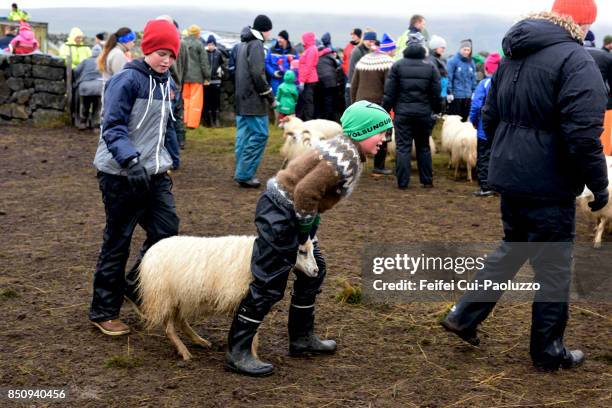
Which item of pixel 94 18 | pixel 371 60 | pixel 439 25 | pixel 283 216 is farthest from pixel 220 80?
pixel 439 25

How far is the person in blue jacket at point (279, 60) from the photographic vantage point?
659 inches

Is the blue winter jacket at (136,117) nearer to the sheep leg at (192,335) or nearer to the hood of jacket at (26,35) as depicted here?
the sheep leg at (192,335)

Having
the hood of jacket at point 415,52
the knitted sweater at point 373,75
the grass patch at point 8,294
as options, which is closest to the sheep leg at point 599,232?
the hood of jacket at point 415,52

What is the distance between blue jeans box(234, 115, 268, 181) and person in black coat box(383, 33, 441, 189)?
162 centimetres

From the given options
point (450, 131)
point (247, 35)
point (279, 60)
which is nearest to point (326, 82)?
point (279, 60)

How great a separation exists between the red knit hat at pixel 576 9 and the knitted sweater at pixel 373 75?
6.89 meters

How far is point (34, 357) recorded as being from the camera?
464 cm

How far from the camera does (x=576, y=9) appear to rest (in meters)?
Answer: 4.40

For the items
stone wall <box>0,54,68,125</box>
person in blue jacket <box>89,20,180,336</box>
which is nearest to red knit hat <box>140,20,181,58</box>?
person in blue jacket <box>89,20,180,336</box>

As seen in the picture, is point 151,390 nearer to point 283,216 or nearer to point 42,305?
point 283,216

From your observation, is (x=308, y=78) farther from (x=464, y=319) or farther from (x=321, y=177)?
(x=321, y=177)

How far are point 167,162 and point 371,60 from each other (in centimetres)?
685

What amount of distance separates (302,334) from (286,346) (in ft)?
0.90

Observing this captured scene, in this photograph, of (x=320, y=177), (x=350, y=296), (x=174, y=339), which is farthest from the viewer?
(x=350, y=296)
